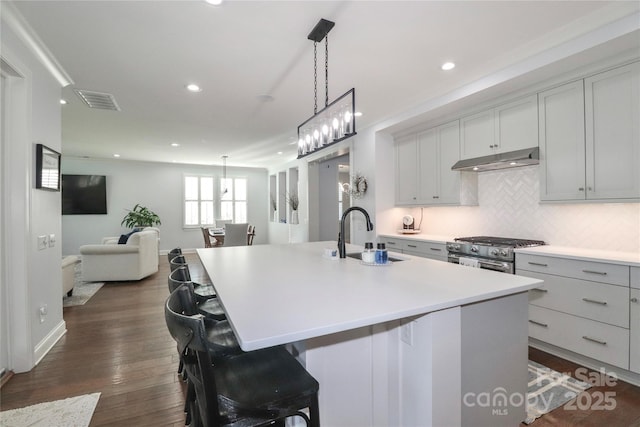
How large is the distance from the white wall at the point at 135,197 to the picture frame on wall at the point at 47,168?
6110 mm

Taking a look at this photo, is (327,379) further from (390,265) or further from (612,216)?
(612,216)

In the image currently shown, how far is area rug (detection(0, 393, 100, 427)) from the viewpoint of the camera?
1.83 meters

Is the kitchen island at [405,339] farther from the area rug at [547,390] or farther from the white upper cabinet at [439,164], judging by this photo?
the white upper cabinet at [439,164]

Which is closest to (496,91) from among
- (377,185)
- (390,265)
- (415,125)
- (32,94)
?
(415,125)

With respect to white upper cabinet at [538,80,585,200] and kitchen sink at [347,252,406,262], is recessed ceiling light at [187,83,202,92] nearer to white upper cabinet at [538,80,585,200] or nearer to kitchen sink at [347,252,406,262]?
kitchen sink at [347,252,406,262]

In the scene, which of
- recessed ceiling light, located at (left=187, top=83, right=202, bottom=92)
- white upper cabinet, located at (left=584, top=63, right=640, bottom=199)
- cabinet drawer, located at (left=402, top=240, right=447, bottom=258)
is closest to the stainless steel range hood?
white upper cabinet, located at (left=584, top=63, right=640, bottom=199)

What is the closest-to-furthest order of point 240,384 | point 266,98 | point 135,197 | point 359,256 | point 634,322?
point 240,384, point 634,322, point 359,256, point 266,98, point 135,197

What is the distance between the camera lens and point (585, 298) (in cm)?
236

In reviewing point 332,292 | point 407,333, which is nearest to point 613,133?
point 407,333

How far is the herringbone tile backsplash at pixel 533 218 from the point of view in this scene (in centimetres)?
264

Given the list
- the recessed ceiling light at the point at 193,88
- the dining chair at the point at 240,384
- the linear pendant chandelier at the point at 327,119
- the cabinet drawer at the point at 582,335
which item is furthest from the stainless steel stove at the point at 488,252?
the recessed ceiling light at the point at 193,88

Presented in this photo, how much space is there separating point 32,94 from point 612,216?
512 cm

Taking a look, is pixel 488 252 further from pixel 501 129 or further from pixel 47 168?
pixel 47 168

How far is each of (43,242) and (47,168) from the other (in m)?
0.67
